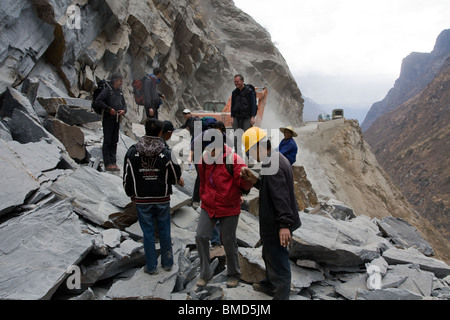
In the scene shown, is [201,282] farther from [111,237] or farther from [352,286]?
[352,286]

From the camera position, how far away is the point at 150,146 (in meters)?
3.68

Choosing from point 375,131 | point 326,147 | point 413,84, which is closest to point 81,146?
point 326,147

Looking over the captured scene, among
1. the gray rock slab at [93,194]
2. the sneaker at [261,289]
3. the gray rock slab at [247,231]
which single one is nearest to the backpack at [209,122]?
the gray rock slab at [93,194]

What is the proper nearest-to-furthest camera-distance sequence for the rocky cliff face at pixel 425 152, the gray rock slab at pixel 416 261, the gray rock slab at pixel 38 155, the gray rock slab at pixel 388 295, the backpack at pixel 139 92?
the gray rock slab at pixel 388 295 → the gray rock slab at pixel 416 261 → the gray rock slab at pixel 38 155 → the backpack at pixel 139 92 → the rocky cliff face at pixel 425 152

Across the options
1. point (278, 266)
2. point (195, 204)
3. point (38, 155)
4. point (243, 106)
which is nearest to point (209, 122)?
point (195, 204)

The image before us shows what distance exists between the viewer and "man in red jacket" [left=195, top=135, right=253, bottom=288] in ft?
11.8

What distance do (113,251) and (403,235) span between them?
7.46 m

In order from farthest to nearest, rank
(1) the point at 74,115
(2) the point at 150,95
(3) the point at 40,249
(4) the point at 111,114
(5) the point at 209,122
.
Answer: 1. (2) the point at 150,95
2. (1) the point at 74,115
3. (4) the point at 111,114
4. (5) the point at 209,122
5. (3) the point at 40,249

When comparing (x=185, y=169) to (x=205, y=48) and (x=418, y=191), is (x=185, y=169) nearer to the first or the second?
(x=205, y=48)

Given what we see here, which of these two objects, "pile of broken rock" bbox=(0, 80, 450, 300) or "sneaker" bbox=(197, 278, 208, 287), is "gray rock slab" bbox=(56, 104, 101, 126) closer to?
"pile of broken rock" bbox=(0, 80, 450, 300)

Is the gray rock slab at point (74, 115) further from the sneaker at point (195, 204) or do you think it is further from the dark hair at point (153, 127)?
the dark hair at point (153, 127)

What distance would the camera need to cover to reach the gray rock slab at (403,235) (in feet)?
23.0

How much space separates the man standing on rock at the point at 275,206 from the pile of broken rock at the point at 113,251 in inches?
21.2

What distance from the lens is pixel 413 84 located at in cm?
11662
